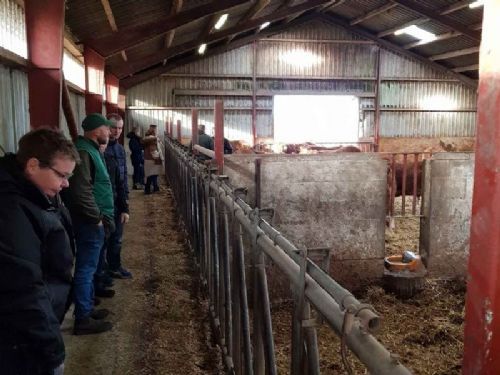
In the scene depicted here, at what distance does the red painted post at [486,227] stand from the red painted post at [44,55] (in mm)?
3909

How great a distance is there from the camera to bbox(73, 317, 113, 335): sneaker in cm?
400

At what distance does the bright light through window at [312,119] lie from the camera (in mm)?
20250

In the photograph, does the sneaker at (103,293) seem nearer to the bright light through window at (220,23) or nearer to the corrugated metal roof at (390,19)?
the bright light through window at (220,23)

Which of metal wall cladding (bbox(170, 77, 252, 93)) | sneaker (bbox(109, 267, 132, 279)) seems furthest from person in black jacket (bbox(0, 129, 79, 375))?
metal wall cladding (bbox(170, 77, 252, 93))

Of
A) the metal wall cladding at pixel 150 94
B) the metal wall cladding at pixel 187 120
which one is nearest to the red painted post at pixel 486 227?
the metal wall cladding at pixel 187 120

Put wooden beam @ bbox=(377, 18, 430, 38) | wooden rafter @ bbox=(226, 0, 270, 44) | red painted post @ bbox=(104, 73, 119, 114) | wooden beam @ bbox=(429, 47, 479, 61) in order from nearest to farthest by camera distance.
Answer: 1. wooden rafter @ bbox=(226, 0, 270, 44)
2. red painted post @ bbox=(104, 73, 119, 114)
3. wooden beam @ bbox=(377, 18, 430, 38)
4. wooden beam @ bbox=(429, 47, 479, 61)

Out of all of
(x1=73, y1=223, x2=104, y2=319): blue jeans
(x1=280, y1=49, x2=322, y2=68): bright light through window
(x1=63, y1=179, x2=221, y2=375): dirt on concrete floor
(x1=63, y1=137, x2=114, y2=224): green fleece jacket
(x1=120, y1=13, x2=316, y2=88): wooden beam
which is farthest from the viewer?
(x1=280, y1=49, x2=322, y2=68): bright light through window

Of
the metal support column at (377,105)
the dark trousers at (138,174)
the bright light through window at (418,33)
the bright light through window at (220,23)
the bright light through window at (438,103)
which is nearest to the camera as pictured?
the dark trousers at (138,174)

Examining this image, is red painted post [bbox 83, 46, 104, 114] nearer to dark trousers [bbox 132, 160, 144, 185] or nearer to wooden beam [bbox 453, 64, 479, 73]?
dark trousers [bbox 132, 160, 144, 185]

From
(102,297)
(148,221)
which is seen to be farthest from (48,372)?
(148,221)

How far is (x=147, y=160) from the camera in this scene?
12109mm

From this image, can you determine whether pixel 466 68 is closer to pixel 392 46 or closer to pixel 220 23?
pixel 392 46

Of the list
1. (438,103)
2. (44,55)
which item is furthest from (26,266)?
(438,103)

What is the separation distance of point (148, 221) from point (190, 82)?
11922 millimetres
